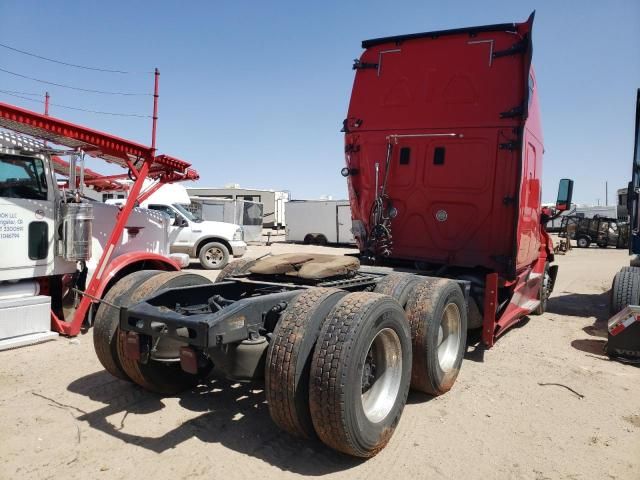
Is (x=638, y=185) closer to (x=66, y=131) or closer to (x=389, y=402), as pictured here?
(x=389, y=402)

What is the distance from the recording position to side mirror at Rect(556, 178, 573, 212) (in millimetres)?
7211

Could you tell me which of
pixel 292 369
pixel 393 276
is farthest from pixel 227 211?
pixel 292 369

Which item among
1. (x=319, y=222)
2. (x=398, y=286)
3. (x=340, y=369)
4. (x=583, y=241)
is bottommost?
(x=340, y=369)

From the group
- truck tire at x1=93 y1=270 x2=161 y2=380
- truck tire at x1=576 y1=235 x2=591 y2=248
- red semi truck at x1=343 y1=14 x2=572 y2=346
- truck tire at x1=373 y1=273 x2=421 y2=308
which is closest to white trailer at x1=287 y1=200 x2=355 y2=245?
truck tire at x1=576 y1=235 x2=591 y2=248

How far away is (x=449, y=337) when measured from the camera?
4758 mm

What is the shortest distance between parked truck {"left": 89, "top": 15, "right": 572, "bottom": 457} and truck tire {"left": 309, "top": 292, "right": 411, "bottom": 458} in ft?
0.03

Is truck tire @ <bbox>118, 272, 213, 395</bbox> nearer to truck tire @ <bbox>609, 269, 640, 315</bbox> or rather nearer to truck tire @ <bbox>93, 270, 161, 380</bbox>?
truck tire @ <bbox>93, 270, 161, 380</bbox>

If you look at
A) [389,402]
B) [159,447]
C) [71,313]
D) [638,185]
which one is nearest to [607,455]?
[389,402]

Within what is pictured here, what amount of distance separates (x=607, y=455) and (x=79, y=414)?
394 cm

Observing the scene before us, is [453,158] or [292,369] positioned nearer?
[292,369]

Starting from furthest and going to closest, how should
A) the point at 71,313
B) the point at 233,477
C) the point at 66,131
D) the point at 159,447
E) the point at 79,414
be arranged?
the point at 71,313 < the point at 66,131 < the point at 79,414 < the point at 159,447 < the point at 233,477

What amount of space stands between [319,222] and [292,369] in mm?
24192

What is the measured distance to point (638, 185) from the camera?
8.23 m

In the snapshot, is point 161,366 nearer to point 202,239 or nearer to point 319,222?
point 202,239
